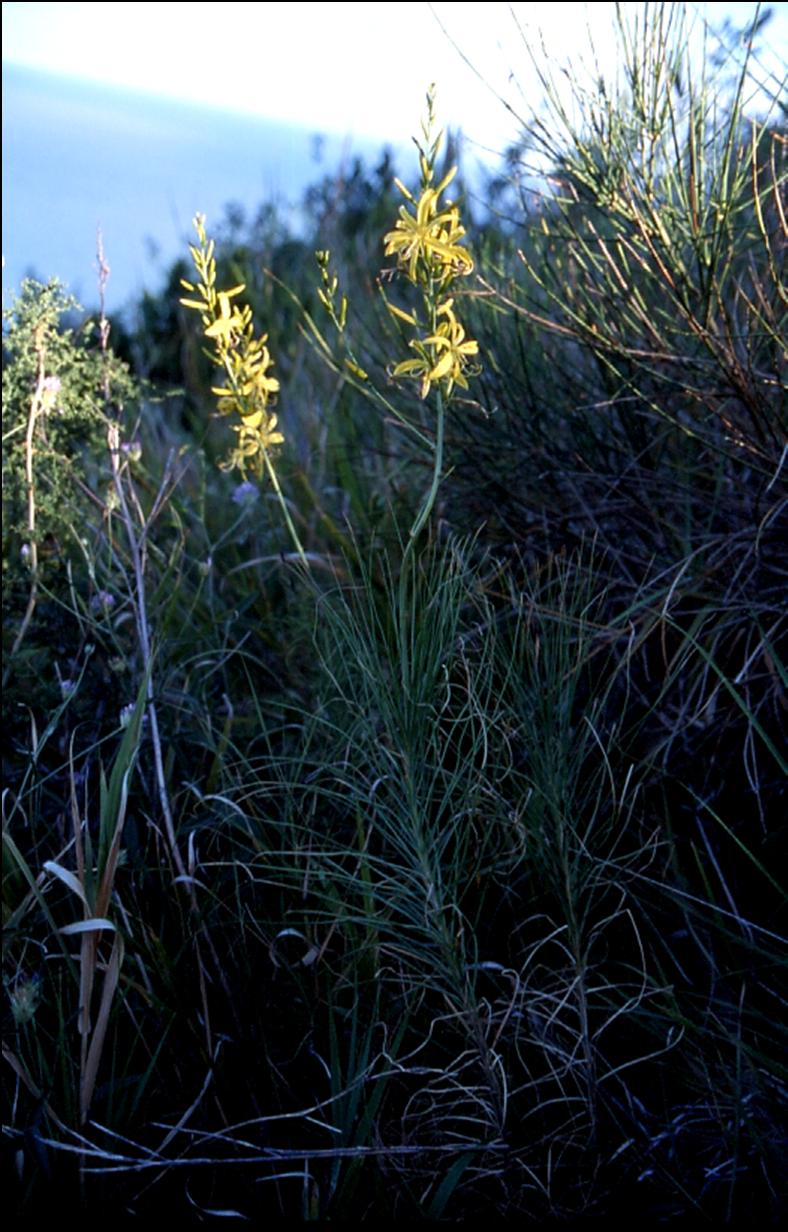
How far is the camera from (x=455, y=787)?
1.53 metres

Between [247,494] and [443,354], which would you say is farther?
[247,494]

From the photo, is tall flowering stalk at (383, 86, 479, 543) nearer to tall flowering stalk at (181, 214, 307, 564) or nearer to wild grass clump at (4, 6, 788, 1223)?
wild grass clump at (4, 6, 788, 1223)

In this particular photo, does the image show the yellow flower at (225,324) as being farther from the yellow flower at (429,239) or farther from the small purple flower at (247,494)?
the small purple flower at (247,494)

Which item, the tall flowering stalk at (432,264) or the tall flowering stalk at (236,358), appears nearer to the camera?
the tall flowering stalk at (432,264)

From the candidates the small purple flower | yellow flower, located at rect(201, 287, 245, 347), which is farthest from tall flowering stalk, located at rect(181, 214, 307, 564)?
the small purple flower

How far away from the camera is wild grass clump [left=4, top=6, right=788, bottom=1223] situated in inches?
58.3

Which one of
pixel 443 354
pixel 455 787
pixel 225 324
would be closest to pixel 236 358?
pixel 225 324

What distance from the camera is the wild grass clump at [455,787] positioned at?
148 centimetres

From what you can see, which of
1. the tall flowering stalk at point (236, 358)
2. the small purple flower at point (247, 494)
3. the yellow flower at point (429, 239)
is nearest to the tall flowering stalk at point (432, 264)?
the yellow flower at point (429, 239)

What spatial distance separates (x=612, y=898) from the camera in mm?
1899

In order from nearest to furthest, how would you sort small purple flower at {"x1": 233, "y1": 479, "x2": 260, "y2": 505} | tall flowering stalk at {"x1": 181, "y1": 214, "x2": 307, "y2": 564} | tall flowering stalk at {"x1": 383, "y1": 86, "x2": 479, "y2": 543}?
1. tall flowering stalk at {"x1": 383, "y1": 86, "x2": 479, "y2": 543}
2. tall flowering stalk at {"x1": 181, "y1": 214, "x2": 307, "y2": 564}
3. small purple flower at {"x1": 233, "y1": 479, "x2": 260, "y2": 505}

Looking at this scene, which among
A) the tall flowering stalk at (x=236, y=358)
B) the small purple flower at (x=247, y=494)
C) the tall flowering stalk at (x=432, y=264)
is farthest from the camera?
the small purple flower at (x=247, y=494)

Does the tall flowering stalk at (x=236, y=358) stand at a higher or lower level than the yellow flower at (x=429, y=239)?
lower

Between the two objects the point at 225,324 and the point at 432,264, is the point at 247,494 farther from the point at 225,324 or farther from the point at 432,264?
the point at 432,264
